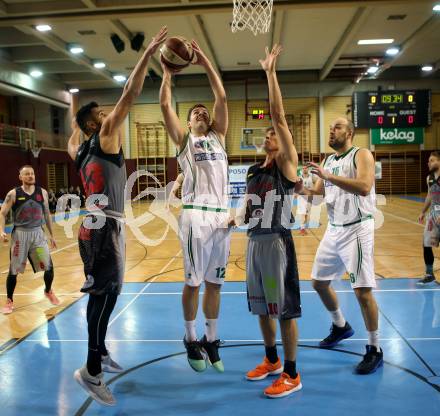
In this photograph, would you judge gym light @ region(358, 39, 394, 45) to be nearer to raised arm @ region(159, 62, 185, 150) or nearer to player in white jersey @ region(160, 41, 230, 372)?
player in white jersey @ region(160, 41, 230, 372)

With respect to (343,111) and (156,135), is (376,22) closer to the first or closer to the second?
(343,111)

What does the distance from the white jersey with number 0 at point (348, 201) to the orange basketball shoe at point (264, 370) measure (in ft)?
4.58

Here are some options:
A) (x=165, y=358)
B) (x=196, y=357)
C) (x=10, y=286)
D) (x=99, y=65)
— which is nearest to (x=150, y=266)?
(x=10, y=286)

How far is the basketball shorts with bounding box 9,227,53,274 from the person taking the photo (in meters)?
6.17

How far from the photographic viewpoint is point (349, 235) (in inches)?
165

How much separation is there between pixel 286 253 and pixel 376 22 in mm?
16524

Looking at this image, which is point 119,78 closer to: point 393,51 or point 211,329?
point 393,51

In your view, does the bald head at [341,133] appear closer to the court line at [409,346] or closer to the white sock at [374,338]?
the white sock at [374,338]

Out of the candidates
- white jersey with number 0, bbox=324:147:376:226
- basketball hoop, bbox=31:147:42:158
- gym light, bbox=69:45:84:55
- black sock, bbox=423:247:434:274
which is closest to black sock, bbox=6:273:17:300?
white jersey with number 0, bbox=324:147:376:226

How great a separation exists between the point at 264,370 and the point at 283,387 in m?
0.37

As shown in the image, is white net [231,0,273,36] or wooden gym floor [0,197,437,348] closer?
wooden gym floor [0,197,437,348]

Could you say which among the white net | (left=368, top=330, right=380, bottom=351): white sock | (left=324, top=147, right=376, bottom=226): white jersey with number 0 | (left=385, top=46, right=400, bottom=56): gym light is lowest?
(left=368, top=330, right=380, bottom=351): white sock

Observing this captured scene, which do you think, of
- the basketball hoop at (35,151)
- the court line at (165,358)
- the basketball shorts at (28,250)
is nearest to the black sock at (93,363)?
the court line at (165,358)

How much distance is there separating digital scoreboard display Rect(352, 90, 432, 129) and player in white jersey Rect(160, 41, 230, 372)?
74.8 ft
